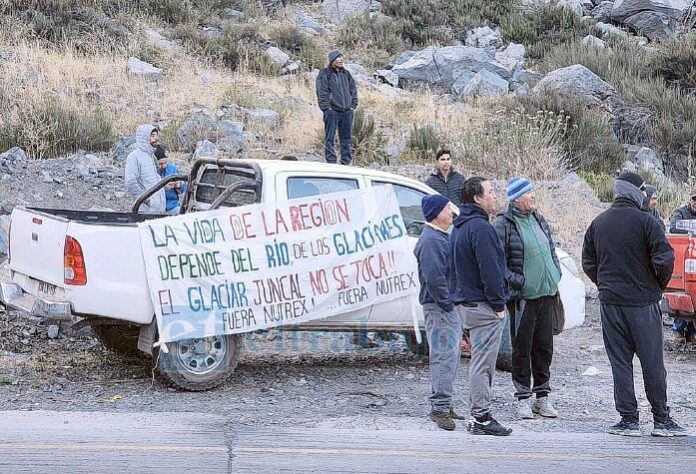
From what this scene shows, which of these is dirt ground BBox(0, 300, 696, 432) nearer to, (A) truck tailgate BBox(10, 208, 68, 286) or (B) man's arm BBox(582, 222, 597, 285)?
(A) truck tailgate BBox(10, 208, 68, 286)

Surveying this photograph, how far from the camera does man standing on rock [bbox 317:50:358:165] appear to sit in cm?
1516

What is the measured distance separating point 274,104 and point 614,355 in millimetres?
13361

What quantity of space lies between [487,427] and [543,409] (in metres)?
0.87

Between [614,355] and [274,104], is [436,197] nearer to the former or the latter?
[614,355]

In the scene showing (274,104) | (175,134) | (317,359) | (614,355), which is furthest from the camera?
(274,104)

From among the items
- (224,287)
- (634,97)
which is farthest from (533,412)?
(634,97)

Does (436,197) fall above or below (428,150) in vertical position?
above

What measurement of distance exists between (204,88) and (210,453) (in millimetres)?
14933

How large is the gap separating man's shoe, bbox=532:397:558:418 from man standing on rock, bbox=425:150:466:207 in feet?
13.6

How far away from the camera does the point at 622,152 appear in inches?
794

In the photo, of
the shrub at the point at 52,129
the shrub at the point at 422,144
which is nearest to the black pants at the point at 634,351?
the shrub at the point at 422,144

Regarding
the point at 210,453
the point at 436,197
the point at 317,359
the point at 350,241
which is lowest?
the point at 317,359

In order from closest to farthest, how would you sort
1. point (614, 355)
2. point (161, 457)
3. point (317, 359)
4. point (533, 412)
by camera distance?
point (161, 457) → point (614, 355) → point (533, 412) → point (317, 359)

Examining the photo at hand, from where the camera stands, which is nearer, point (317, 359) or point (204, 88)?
point (317, 359)
